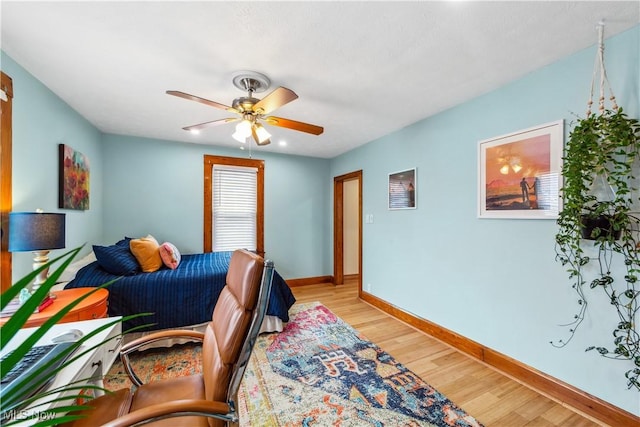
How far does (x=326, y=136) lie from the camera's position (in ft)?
12.0

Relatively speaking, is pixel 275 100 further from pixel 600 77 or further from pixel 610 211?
pixel 610 211

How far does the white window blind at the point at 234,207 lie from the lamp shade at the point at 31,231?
248 cm

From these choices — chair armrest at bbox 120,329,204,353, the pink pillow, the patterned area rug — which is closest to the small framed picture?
the patterned area rug

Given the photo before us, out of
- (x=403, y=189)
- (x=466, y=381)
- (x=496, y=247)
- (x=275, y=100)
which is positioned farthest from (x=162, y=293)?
(x=496, y=247)

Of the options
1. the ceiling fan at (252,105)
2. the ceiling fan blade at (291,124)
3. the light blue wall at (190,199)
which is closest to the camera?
the ceiling fan at (252,105)

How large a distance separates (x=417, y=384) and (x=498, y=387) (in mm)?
620

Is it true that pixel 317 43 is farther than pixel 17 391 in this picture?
Yes

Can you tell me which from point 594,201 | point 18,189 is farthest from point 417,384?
point 18,189

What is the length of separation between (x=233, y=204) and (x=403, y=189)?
2.66m

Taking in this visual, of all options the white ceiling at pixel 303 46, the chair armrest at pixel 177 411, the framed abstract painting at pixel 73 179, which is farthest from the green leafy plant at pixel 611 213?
the framed abstract painting at pixel 73 179

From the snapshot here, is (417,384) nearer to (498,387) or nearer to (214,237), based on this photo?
(498,387)

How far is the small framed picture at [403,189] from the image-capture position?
10.3 ft

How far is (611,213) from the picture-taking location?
1.62 m

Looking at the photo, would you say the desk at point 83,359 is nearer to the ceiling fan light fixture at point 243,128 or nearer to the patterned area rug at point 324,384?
the patterned area rug at point 324,384
